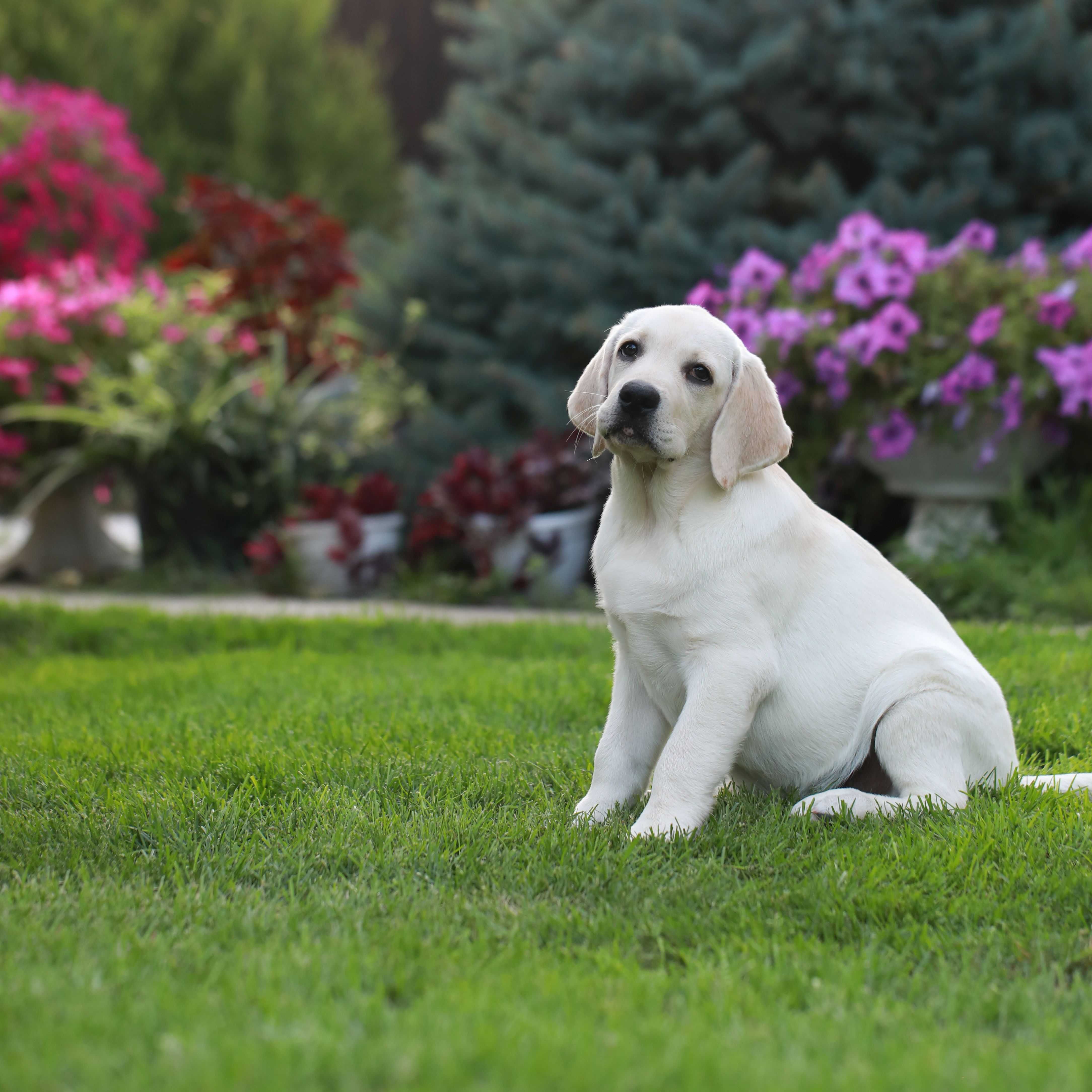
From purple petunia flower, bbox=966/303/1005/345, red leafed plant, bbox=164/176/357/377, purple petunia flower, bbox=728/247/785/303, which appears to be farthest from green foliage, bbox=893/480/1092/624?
red leafed plant, bbox=164/176/357/377

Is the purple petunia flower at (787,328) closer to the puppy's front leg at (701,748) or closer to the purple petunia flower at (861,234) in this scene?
the purple petunia flower at (861,234)

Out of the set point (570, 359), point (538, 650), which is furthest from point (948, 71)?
point (538, 650)

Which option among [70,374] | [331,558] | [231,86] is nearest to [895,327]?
[331,558]

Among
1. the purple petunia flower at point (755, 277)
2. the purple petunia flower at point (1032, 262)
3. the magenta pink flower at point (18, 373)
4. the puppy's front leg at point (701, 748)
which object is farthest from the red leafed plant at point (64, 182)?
the puppy's front leg at point (701, 748)

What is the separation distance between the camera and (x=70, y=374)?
7195 mm

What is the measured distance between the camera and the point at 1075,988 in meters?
1.95

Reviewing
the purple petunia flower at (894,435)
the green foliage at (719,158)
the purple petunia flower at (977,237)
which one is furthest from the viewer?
the green foliage at (719,158)

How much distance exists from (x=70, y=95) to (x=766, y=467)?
833 cm

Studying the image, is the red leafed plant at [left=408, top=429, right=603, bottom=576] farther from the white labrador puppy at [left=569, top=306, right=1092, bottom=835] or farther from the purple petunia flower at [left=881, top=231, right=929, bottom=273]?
the white labrador puppy at [left=569, top=306, right=1092, bottom=835]

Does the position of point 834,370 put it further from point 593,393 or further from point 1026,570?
point 593,393

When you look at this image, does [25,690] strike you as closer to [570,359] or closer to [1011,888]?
[1011,888]

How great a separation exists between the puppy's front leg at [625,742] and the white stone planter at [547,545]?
3280 mm

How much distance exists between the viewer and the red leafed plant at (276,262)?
764 cm

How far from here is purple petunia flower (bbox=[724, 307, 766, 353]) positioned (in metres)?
5.98
